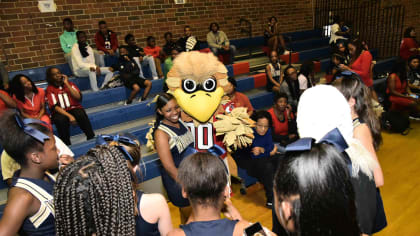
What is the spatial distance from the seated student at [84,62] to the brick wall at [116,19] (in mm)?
930

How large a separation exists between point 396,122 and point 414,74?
1.25 metres

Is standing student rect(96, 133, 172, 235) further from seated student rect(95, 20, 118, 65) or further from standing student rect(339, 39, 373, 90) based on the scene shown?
seated student rect(95, 20, 118, 65)

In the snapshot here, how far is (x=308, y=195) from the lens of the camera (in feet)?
2.53

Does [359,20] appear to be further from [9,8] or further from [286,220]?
[286,220]

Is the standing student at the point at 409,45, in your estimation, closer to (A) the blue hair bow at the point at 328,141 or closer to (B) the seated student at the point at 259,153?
(B) the seated student at the point at 259,153

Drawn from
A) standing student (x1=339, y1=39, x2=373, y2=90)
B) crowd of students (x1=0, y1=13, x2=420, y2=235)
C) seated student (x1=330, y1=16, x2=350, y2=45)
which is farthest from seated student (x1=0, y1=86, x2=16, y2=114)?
seated student (x1=330, y1=16, x2=350, y2=45)

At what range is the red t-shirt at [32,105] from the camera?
11.0 ft

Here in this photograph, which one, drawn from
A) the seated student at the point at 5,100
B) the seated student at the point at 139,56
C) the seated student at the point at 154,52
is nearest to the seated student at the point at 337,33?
the seated student at the point at 154,52

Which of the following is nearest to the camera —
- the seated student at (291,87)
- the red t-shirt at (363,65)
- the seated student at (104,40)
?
the red t-shirt at (363,65)

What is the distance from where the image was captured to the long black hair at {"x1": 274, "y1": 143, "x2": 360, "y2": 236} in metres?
0.75

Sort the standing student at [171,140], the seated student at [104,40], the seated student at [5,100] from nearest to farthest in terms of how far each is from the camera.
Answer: the standing student at [171,140]
the seated student at [5,100]
the seated student at [104,40]

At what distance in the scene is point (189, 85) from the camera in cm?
209

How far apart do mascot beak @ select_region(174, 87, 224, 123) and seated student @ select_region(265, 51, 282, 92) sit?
11.4 feet

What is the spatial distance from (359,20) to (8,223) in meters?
9.45
